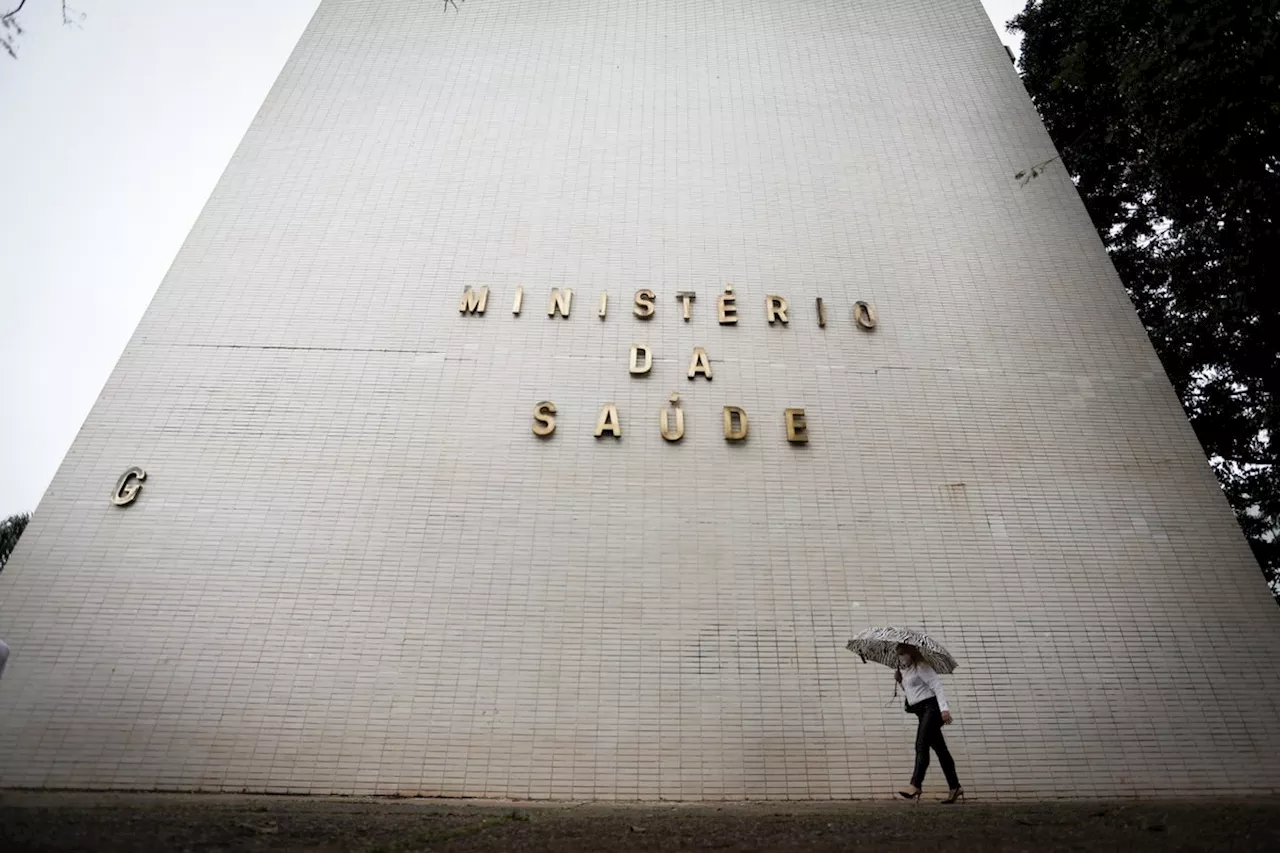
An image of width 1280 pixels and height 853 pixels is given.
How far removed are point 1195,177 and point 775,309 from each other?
495 cm

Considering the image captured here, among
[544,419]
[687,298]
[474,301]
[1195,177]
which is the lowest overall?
[544,419]

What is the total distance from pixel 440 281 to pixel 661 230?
93.3 inches

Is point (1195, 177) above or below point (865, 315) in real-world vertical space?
above

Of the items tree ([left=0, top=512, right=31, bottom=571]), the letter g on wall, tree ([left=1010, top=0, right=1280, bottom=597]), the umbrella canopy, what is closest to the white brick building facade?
the letter g on wall

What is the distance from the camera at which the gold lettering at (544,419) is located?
689 centimetres

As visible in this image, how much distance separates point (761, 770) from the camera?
5.49 meters

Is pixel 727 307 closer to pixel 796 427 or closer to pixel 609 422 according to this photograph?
pixel 796 427

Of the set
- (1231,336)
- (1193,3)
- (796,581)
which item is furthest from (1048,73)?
(796,581)

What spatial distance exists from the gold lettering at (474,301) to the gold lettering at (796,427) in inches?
123

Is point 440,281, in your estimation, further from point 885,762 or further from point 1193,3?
point 1193,3

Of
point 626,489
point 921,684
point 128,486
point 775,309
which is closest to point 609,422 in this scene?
point 626,489

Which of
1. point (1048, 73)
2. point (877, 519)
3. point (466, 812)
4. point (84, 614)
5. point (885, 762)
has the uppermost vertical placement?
point (1048, 73)

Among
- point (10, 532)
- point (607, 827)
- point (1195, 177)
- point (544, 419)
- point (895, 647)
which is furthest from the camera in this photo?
point (10, 532)

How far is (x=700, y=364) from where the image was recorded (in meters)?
7.34
